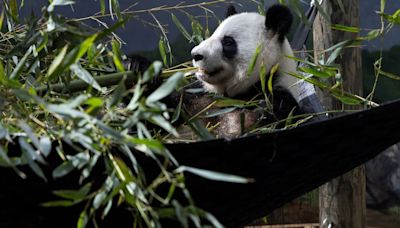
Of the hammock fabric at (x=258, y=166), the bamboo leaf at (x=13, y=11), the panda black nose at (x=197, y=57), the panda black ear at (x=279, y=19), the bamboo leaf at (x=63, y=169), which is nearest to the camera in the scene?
the bamboo leaf at (x=63, y=169)

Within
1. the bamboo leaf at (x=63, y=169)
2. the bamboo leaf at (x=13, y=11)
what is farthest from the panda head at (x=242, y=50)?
the bamboo leaf at (x=63, y=169)

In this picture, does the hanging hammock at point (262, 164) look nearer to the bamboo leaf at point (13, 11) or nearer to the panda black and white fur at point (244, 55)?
the bamboo leaf at point (13, 11)

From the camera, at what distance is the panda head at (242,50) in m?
2.67

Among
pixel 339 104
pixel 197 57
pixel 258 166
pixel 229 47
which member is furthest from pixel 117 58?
pixel 339 104

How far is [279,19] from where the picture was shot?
2727 millimetres

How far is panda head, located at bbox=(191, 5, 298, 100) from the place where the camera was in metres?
2.67

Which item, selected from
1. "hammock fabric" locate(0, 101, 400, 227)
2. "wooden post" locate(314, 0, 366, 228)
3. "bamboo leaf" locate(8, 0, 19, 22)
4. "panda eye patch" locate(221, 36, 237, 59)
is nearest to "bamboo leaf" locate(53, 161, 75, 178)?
"hammock fabric" locate(0, 101, 400, 227)

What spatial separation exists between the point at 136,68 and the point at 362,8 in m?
3.64

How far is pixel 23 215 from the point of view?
133cm

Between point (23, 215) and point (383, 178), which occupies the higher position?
point (23, 215)

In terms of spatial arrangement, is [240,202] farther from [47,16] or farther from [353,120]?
[47,16]

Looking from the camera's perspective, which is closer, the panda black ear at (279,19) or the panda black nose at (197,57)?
the panda black nose at (197,57)

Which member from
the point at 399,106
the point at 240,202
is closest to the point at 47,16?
the point at 240,202

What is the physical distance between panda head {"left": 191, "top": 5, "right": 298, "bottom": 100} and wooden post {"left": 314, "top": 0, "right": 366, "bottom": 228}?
0.15m
